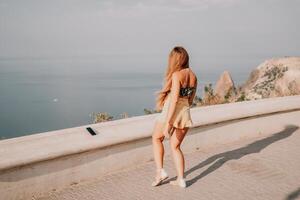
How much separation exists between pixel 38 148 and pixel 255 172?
2730mm

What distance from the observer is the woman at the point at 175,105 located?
4.24 m

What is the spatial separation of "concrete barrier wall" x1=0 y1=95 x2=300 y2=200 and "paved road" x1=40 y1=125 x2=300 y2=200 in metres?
0.14

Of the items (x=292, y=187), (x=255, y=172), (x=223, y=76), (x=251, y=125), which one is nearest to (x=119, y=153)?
(x=255, y=172)

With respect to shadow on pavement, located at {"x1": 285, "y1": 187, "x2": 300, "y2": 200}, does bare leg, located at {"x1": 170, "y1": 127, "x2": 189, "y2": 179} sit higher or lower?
higher

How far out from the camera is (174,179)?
4844mm

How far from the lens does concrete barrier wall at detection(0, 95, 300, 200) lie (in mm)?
4109

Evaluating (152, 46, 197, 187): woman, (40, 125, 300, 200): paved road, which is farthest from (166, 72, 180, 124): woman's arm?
(40, 125, 300, 200): paved road

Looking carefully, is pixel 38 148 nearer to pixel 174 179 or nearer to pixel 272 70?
pixel 174 179

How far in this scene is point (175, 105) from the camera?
425 cm

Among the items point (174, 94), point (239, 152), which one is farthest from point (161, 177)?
point (239, 152)

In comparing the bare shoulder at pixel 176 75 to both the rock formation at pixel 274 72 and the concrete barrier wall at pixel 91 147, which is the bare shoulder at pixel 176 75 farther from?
the rock formation at pixel 274 72

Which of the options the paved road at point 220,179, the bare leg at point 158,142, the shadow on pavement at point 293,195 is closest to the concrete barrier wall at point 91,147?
the paved road at point 220,179

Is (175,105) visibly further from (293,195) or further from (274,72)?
(274,72)

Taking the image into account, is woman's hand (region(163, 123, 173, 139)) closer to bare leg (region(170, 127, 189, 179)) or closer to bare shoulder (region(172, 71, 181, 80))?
bare leg (region(170, 127, 189, 179))
